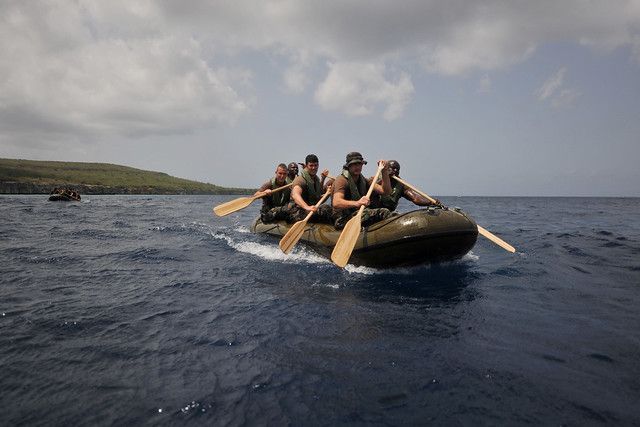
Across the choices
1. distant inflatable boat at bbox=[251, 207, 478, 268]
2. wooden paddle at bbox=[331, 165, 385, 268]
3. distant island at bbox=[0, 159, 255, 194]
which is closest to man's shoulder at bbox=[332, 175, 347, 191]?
wooden paddle at bbox=[331, 165, 385, 268]

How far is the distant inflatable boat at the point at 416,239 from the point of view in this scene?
25.4 feet

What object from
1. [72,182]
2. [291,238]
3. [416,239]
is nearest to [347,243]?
[416,239]

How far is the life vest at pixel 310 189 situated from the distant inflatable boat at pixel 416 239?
3770mm

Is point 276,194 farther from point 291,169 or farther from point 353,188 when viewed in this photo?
point 353,188

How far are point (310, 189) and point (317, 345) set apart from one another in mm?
7748

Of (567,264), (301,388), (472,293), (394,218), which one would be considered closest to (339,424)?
(301,388)

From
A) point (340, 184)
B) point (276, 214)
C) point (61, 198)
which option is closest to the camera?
point (340, 184)

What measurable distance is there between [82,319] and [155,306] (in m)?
1.02

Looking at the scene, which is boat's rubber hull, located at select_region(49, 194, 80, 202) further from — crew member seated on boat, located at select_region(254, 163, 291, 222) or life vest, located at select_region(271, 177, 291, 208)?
life vest, located at select_region(271, 177, 291, 208)

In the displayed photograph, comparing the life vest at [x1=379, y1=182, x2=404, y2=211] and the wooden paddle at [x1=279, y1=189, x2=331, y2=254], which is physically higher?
the life vest at [x1=379, y1=182, x2=404, y2=211]

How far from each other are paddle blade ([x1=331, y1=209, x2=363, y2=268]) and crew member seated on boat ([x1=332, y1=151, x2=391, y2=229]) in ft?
1.95

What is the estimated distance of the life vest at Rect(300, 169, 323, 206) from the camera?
467 inches

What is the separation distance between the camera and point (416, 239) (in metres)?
7.74

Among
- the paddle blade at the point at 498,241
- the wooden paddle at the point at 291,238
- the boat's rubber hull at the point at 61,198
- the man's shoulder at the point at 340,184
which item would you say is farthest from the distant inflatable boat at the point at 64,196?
the paddle blade at the point at 498,241
